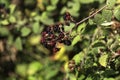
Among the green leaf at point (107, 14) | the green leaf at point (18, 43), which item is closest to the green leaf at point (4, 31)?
the green leaf at point (18, 43)

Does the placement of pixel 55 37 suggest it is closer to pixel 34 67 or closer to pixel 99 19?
pixel 99 19

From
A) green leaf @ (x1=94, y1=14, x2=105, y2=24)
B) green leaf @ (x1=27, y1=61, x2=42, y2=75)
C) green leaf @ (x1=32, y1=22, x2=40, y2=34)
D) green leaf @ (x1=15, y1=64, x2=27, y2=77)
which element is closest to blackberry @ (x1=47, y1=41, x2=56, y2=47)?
green leaf @ (x1=94, y1=14, x2=105, y2=24)

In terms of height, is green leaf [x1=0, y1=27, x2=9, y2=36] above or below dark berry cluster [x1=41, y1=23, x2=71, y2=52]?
above

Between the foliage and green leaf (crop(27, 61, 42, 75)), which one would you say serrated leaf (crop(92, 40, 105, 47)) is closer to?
the foliage

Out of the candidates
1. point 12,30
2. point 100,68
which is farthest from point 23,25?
point 100,68

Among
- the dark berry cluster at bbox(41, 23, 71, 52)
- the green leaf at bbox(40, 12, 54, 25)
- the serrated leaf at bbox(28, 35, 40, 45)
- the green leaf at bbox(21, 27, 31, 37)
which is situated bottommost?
the dark berry cluster at bbox(41, 23, 71, 52)

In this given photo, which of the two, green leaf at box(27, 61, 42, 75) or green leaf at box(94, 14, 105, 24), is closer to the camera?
green leaf at box(94, 14, 105, 24)

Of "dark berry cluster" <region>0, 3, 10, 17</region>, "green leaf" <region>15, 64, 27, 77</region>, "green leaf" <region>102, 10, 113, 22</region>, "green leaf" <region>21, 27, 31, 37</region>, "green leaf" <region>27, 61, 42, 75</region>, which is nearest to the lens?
"green leaf" <region>102, 10, 113, 22</region>

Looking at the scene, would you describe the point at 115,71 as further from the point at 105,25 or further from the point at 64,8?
the point at 64,8
